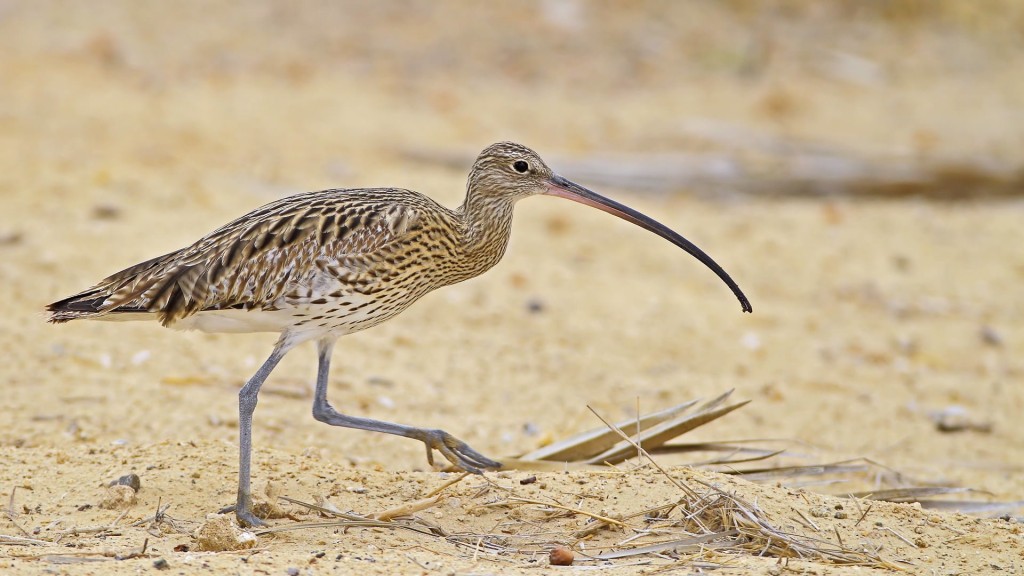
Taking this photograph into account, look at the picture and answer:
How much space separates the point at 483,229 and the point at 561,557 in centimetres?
203

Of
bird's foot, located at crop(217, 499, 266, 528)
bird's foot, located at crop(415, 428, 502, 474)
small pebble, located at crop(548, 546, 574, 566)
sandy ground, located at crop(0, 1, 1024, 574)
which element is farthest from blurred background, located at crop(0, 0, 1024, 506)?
small pebble, located at crop(548, 546, 574, 566)

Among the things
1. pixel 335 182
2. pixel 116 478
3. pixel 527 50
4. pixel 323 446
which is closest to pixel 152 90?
pixel 335 182

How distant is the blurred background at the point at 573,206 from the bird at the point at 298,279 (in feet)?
3.59

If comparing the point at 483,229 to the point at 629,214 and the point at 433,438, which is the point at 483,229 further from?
the point at 433,438

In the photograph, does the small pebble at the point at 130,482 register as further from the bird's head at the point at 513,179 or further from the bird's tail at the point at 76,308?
the bird's head at the point at 513,179

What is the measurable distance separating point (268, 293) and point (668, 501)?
6.61ft

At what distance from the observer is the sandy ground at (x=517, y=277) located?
18.7 ft

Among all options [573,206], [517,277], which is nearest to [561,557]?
[517,277]

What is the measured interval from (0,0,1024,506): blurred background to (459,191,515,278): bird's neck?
51.4 inches

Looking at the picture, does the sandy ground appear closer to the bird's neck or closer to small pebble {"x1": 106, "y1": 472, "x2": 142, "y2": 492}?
small pebble {"x1": 106, "y1": 472, "x2": 142, "y2": 492}

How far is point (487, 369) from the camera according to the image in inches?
351

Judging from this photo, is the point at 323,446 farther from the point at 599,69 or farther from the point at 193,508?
the point at 599,69

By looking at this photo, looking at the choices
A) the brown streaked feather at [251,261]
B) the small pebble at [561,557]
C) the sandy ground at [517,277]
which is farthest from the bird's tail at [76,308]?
the small pebble at [561,557]

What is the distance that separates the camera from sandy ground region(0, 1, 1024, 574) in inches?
224
